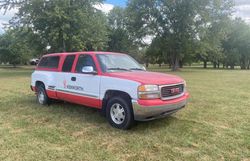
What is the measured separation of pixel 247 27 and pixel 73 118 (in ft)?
168

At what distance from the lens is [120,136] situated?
5.21 metres

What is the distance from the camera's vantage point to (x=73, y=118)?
6.66m

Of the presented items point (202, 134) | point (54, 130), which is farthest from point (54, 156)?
point (202, 134)

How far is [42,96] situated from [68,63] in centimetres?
185

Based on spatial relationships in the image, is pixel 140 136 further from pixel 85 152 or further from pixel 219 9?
pixel 219 9


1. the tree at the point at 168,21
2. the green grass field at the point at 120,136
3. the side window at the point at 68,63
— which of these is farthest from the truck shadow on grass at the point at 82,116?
the tree at the point at 168,21

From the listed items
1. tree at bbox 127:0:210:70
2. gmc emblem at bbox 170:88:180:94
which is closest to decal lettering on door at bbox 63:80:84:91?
gmc emblem at bbox 170:88:180:94

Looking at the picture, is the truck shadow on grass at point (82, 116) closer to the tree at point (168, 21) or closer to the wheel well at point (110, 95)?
the wheel well at point (110, 95)

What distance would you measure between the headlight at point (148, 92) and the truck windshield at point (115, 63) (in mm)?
1236

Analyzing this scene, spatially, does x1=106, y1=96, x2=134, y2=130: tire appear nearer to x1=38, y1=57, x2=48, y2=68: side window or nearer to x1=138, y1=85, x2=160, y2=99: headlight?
x1=138, y1=85, x2=160, y2=99: headlight

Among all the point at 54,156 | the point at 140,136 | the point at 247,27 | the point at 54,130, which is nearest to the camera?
the point at 54,156

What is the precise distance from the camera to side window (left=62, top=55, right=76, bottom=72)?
711 centimetres

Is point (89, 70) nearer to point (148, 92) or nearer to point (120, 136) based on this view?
point (148, 92)

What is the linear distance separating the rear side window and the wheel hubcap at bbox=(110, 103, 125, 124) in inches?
113
